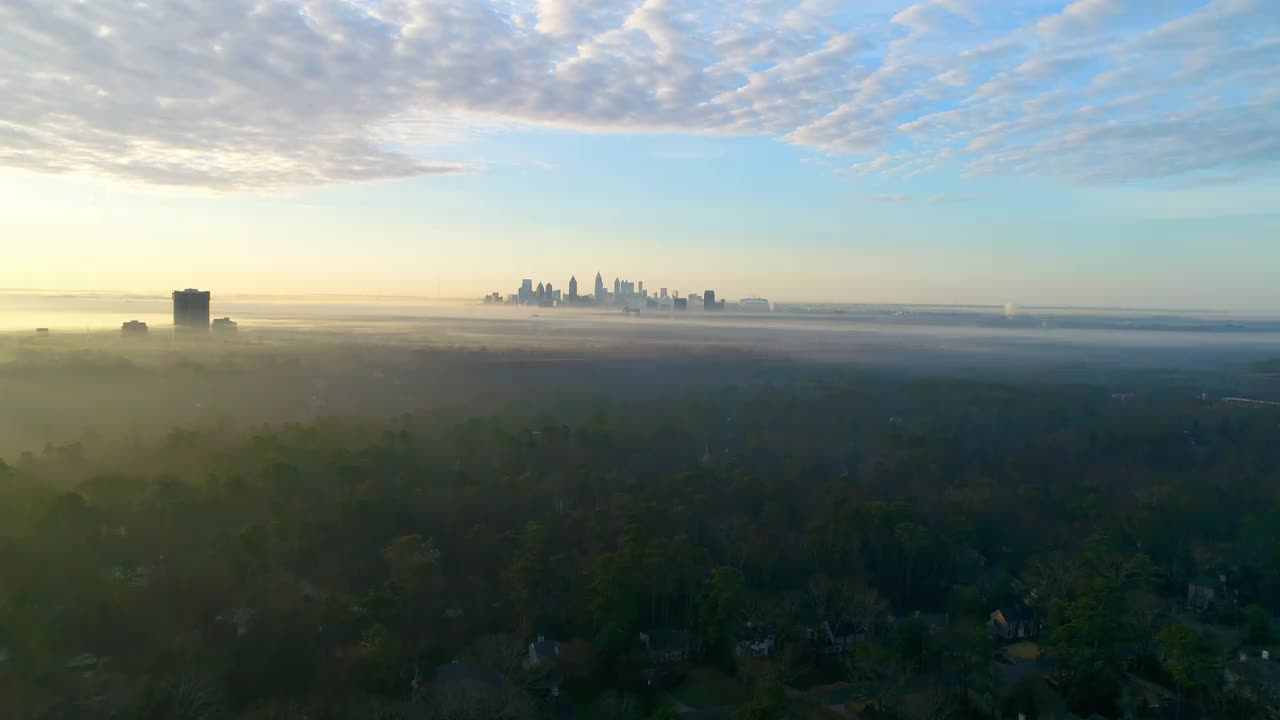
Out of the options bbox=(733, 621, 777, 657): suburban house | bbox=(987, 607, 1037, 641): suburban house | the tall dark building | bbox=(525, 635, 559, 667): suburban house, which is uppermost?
the tall dark building

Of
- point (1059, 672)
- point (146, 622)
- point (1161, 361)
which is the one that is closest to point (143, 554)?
point (146, 622)

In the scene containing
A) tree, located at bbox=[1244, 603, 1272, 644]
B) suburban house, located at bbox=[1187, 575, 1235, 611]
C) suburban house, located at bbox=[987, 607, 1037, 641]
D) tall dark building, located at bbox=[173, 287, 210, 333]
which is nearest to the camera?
tree, located at bbox=[1244, 603, 1272, 644]

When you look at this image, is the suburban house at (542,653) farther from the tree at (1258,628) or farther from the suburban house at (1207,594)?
the suburban house at (1207,594)

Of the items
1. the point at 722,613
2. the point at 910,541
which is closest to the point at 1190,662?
the point at 910,541

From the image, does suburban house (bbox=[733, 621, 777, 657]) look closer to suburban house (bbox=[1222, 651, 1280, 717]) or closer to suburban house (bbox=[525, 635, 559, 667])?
suburban house (bbox=[525, 635, 559, 667])

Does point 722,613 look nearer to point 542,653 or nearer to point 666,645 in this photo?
point 666,645

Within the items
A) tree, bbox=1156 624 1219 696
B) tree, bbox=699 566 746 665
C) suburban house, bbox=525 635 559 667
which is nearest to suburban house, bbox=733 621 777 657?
tree, bbox=699 566 746 665

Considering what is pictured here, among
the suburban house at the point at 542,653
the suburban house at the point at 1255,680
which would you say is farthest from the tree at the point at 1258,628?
the suburban house at the point at 542,653
